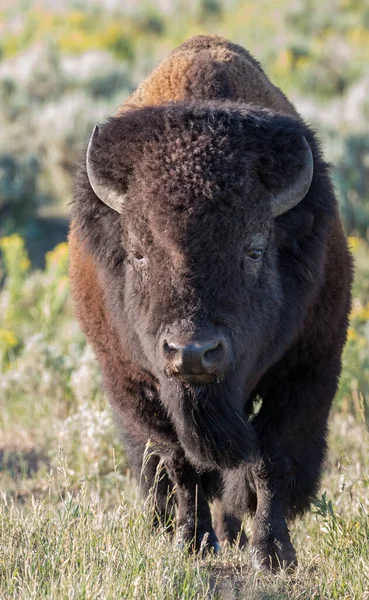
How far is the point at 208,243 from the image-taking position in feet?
12.9

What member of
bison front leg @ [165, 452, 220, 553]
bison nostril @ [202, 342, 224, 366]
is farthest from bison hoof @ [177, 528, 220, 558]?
bison nostril @ [202, 342, 224, 366]

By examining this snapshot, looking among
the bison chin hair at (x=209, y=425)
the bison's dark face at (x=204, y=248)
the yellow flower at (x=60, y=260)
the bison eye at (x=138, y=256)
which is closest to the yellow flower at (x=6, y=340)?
the yellow flower at (x=60, y=260)

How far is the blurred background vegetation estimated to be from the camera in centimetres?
762

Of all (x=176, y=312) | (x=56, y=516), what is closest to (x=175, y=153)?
(x=176, y=312)

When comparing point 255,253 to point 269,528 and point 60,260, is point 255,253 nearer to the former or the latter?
point 269,528

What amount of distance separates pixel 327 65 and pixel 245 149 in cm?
1799

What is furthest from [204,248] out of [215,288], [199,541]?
[199,541]

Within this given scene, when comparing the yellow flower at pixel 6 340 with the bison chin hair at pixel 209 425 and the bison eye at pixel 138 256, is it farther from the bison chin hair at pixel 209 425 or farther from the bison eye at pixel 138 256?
the bison eye at pixel 138 256

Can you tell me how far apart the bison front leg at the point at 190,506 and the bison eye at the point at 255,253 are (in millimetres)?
1261

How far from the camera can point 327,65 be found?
69.9ft

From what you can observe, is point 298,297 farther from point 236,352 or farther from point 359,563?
point 359,563

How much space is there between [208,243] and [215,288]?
0.19 metres

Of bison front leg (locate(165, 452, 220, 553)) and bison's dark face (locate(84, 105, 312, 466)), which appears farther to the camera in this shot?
bison front leg (locate(165, 452, 220, 553))

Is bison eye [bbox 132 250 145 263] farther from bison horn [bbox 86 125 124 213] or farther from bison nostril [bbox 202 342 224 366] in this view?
bison nostril [bbox 202 342 224 366]
